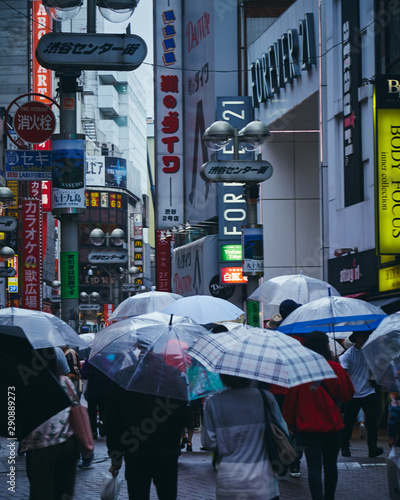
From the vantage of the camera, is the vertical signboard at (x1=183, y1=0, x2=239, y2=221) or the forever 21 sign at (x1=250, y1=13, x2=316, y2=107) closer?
the forever 21 sign at (x1=250, y1=13, x2=316, y2=107)

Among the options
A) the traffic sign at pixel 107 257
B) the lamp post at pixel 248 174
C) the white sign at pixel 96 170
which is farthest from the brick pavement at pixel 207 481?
the white sign at pixel 96 170

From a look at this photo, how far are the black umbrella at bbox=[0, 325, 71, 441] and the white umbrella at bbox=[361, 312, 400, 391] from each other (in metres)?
2.76

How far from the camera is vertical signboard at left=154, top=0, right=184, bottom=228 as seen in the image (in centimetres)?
3656

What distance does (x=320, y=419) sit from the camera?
328 inches

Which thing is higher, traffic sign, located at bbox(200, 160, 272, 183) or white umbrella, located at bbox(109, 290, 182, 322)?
traffic sign, located at bbox(200, 160, 272, 183)

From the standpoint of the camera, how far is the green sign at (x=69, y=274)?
1565 centimetres

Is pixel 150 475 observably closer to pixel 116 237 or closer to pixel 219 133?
pixel 219 133

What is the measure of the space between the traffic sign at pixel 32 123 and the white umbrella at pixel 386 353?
1185cm

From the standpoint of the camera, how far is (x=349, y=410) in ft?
44.0

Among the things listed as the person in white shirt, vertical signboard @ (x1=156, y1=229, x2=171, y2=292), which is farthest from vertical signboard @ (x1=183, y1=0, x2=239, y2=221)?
the person in white shirt

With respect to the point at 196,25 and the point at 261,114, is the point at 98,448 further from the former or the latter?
the point at 196,25

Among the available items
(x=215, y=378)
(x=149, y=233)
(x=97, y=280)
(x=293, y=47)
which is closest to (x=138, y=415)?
(x=215, y=378)

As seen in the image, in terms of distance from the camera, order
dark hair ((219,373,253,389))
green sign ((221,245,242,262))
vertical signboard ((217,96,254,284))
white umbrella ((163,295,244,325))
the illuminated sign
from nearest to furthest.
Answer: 1. dark hair ((219,373,253,389))
2. white umbrella ((163,295,244,325))
3. vertical signboard ((217,96,254,284))
4. the illuminated sign
5. green sign ((221,245,242,262))

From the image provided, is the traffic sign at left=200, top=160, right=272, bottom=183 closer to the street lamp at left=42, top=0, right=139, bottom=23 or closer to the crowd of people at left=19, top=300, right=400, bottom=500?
the street lamp at left=42, top=0, right=139, bottom=23
